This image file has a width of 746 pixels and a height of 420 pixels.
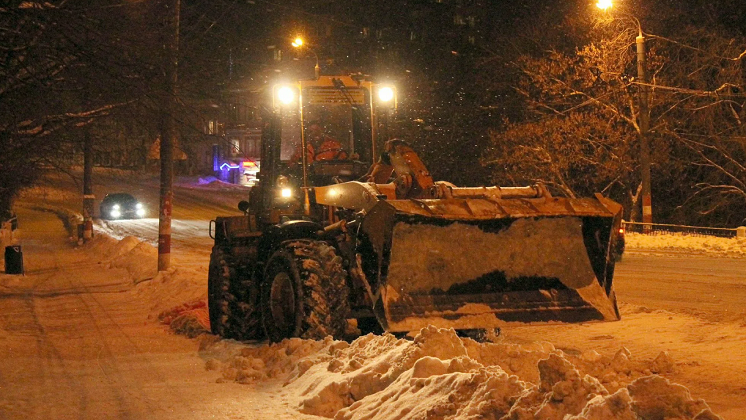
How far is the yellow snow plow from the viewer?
334 inches

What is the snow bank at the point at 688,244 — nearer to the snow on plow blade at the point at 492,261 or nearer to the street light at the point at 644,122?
the street light at the point at 644,122

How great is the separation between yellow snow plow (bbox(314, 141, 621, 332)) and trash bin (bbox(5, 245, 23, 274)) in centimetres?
1430

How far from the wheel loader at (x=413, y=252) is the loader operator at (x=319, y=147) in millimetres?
87

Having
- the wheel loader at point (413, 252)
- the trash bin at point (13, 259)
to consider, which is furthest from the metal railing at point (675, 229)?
the wheel loader at point (413, 252)

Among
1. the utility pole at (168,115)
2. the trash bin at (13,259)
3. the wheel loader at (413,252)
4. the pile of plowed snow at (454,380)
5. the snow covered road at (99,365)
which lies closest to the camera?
the pile of plowed snow at (454,380)

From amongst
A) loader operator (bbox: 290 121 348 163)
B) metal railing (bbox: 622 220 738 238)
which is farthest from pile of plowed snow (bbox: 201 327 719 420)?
metal railing (bbox: 622 220 738 238)

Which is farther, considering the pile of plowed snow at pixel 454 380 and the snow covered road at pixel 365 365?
the snow covered road at pixel 365 365

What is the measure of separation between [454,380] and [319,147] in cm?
535

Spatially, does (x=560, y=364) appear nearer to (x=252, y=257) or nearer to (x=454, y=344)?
(x=454, y=344)

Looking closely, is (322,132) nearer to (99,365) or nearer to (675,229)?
(99,365)

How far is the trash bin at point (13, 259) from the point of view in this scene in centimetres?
2130

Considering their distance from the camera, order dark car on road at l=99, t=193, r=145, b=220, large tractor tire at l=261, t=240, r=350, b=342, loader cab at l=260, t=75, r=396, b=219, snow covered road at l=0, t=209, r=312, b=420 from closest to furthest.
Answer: snow covered road at l=0, t=209, r=312, b=420 → large tractor tire at l=261, t=240, r=350, b=342 → loader cab at l=260, t=75, r=396, b=219 → dark car on road at l=99, t=193, r=145, b=220

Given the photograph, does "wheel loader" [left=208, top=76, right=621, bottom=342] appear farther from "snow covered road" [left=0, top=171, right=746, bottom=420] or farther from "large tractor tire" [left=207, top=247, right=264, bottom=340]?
"snow covered road" [left=0, top=171, right=746, bottom=420]

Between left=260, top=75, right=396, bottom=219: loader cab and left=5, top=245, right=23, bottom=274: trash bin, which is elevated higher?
left=260, top=75, right=396, bottom=219: loader cab
